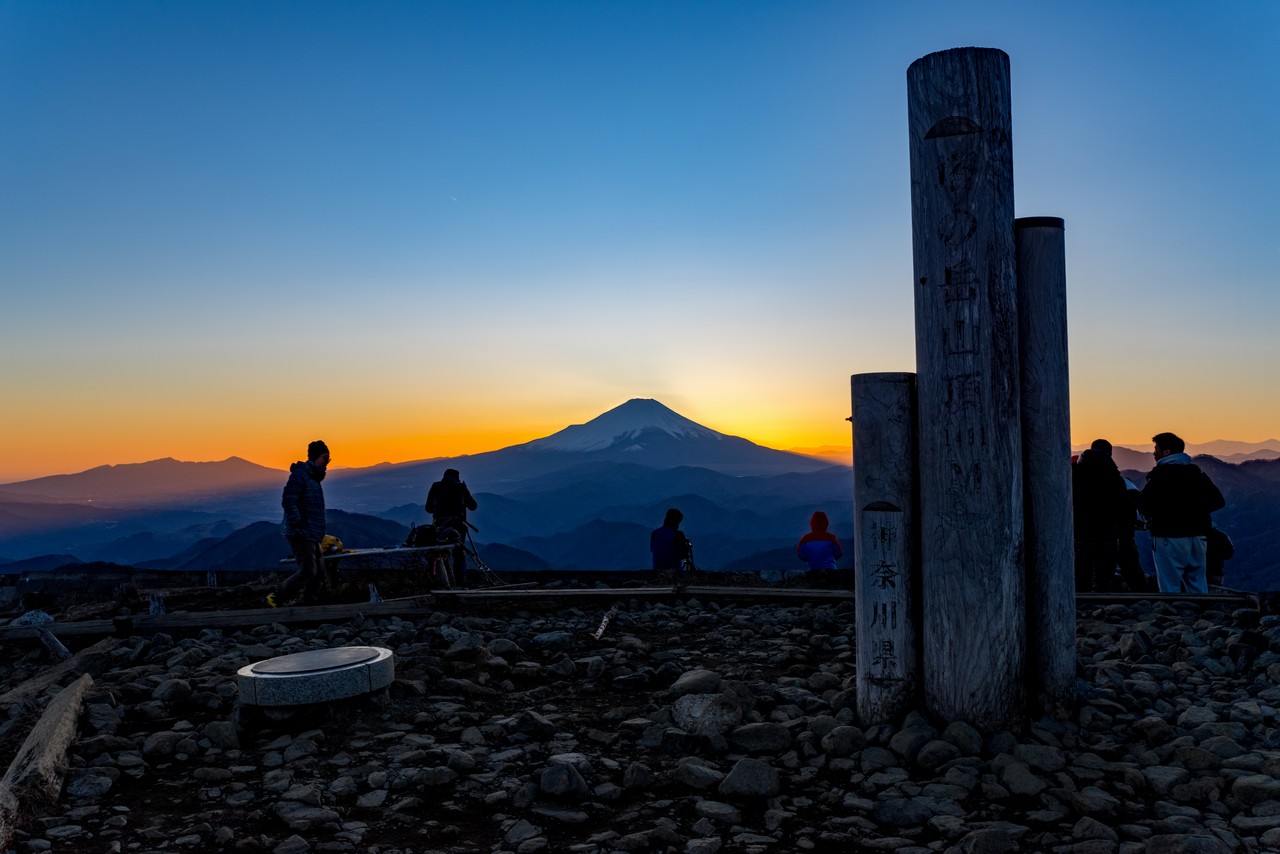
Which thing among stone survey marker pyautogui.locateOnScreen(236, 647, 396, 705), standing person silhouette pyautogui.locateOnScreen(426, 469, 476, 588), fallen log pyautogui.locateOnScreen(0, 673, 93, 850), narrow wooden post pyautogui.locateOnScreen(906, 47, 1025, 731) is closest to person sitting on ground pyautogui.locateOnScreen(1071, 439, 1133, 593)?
narrow wooden post pyautogui.locateOnScreen(906, 47, 1025, 731)

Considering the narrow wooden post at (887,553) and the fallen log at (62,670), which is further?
the fallen log at (62,670)

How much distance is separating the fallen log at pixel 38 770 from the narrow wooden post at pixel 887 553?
470 cm

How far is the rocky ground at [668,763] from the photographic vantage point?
4.23 metres

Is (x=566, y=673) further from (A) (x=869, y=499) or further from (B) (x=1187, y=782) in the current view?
(B) (x=1187, y=782)

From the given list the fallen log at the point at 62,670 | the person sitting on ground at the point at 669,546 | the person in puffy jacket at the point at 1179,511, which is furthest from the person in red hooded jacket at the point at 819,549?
the fallen log at the point at 62,670

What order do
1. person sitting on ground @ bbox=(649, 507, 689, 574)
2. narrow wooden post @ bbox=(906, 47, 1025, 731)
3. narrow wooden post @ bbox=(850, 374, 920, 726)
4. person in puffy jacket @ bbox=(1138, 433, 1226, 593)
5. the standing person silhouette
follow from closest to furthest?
narrow wooden post @ bbox=(906, 47, 1025, 731)
narrow wooden post @ bbox=(850, 374, 920, 726)
person in puffy jacket @ bbox=(1138, 433, 1226, 593)
person sitting on ground @ bbox=(649, 507, 689, 574)
the standing person silhouette

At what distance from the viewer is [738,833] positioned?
4.21 meters

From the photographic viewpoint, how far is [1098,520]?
1152 cm

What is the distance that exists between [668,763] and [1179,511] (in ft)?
28.6

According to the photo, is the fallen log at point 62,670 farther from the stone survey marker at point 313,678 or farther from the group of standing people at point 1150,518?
the group of standing people at point 1150,518

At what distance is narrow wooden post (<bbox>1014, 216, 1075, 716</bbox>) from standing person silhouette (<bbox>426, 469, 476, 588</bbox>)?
37.1 ft

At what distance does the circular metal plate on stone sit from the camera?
599 cm

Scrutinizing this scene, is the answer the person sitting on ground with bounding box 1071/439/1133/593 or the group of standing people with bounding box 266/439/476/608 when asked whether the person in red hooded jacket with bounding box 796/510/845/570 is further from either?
the group of standing people with bounding box 266/439/476/608

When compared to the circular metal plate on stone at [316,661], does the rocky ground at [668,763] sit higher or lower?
lower
